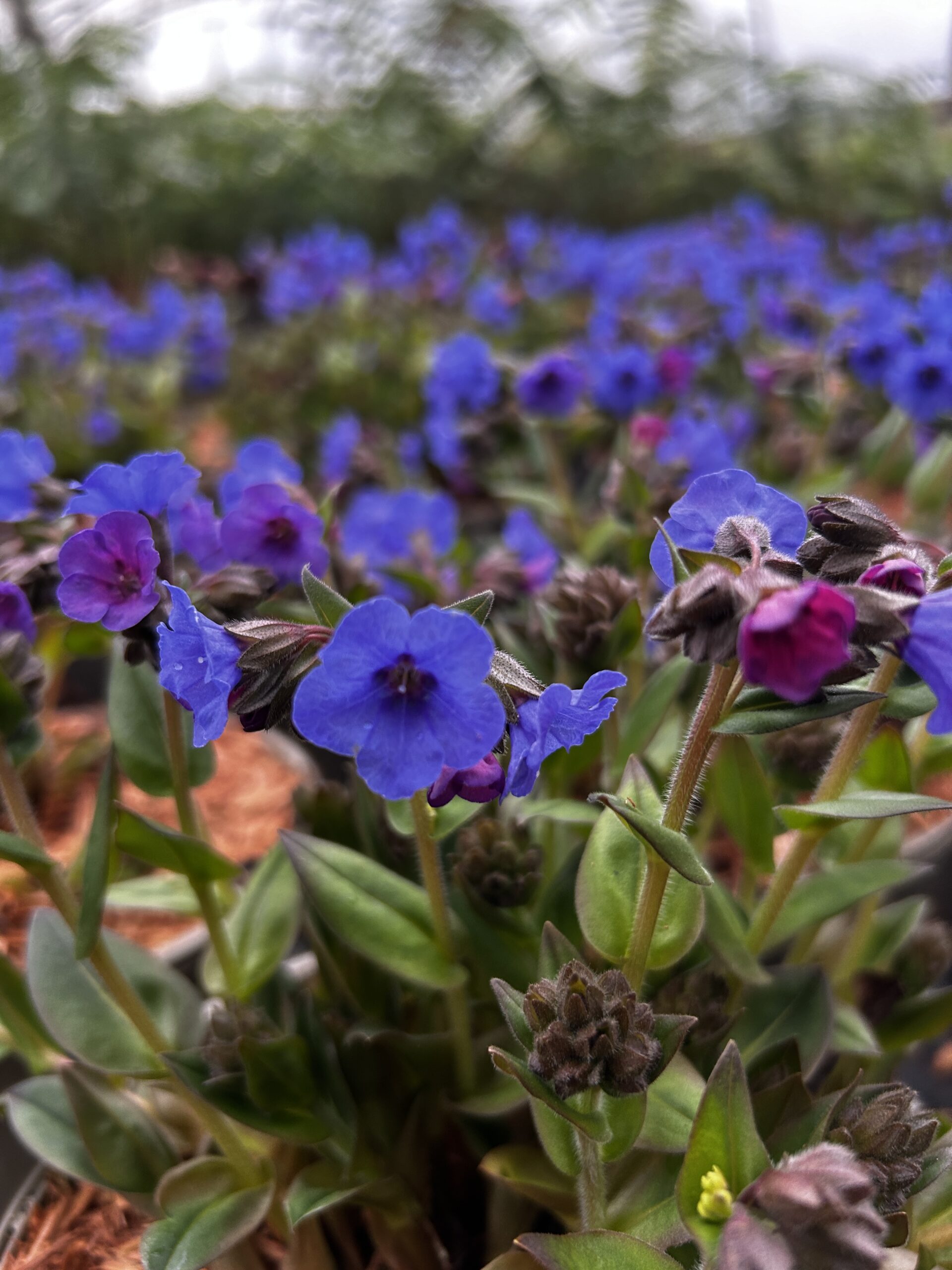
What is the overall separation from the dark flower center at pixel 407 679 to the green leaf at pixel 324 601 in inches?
2.7

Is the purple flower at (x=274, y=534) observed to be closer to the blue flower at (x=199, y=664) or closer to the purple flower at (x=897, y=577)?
the blue flower at (x=199, y=664)

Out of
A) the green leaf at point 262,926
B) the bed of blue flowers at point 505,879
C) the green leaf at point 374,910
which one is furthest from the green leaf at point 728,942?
the green leaf at point 262,926

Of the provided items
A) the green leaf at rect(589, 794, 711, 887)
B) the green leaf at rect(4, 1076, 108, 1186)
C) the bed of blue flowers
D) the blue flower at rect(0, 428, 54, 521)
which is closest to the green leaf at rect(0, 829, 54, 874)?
the bed of blue flowers

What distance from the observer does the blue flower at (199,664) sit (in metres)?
0.67

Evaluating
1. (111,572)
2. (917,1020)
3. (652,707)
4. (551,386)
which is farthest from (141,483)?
(551,386)

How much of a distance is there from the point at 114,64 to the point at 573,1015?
20.6ft

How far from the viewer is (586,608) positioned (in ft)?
3.52

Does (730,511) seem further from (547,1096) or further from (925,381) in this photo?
(925,381)

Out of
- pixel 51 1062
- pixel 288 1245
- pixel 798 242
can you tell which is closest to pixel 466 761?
pixel 288 1245

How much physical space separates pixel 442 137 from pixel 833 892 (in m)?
6.07

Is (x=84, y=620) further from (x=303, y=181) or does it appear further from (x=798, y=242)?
(x=303, y=181)

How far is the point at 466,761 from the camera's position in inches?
24.4

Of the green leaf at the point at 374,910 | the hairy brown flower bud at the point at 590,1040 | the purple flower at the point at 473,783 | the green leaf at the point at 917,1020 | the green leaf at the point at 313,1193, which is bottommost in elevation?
the green leaf at the point at 917,1020

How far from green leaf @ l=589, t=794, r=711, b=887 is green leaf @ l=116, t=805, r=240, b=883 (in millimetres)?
418
